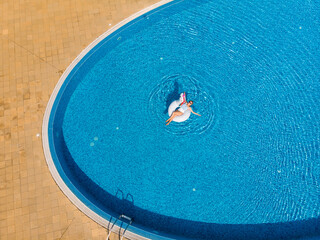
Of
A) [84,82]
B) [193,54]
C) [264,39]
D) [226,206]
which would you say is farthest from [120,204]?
[264,39]

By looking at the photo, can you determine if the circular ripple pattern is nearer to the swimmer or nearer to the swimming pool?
the swimming pool

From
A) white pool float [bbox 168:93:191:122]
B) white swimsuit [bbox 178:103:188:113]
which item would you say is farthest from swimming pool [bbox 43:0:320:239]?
white swimsuit [bbox 178:103:188:113]

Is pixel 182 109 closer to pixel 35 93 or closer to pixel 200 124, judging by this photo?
pixel 200 124

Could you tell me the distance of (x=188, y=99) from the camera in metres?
10.9

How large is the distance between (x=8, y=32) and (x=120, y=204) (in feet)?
30.3

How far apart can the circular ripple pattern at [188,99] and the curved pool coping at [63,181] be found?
11.2 feet

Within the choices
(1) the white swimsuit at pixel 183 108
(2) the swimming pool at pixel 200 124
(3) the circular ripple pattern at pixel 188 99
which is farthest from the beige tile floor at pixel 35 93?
(1) the white swimsuit at pixel 183 108

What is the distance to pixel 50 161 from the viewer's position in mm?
10227

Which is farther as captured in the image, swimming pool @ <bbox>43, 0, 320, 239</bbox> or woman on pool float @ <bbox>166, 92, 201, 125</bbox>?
woman on pool float @ <bbox>166, 92, 201, 125</bbox>

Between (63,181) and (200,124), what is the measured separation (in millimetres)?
5528

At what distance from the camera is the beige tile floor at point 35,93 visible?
952 cm

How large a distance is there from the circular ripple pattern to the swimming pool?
4 cm

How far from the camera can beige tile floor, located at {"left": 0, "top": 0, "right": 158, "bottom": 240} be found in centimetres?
952

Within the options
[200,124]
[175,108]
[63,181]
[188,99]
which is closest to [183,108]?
[175,108]
